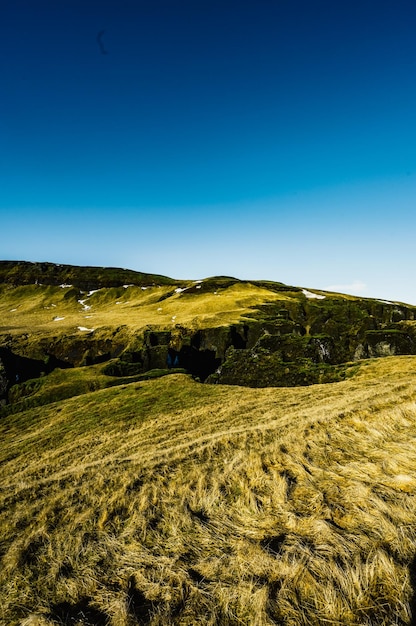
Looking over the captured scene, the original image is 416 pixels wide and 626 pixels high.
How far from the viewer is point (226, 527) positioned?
759cm

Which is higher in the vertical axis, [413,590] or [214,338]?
[413,590]

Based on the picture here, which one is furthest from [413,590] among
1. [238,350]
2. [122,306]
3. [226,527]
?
[122,306]

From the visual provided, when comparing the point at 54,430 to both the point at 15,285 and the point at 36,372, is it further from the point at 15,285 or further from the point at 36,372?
the point at 15,285

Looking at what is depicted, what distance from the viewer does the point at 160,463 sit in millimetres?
12047

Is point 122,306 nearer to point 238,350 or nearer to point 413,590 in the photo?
point 238,350

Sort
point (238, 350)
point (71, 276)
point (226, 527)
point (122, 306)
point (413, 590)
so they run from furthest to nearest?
point (71, 276) < point (122, 306) < point (238, 350) < point (226, 527) < point (413, 590)

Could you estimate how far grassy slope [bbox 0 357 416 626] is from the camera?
17.6 ft

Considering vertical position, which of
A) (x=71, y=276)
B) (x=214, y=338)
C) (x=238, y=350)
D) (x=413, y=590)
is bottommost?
(x=214, y=338)

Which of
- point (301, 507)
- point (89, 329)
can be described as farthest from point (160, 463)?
point (89, 329)

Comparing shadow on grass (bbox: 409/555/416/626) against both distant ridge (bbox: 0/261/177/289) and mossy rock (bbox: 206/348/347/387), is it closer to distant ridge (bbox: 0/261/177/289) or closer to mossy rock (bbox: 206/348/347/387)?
mossy rock (bbox: 206/348/347/387)

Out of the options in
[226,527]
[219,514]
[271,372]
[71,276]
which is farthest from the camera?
[71,276]

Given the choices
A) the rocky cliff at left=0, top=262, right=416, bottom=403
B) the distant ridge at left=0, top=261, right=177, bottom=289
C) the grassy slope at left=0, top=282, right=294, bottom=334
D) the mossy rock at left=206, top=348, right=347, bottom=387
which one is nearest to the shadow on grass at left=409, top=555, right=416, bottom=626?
the mossy rock at left=206, top=348, right=347, bottom=387

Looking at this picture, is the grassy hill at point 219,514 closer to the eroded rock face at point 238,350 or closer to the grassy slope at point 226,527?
the grassy slope at point 226,527

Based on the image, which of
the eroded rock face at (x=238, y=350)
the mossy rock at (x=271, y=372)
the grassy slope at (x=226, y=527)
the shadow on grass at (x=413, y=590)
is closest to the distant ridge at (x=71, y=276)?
the eroded rock face at (x=238, y=350)
